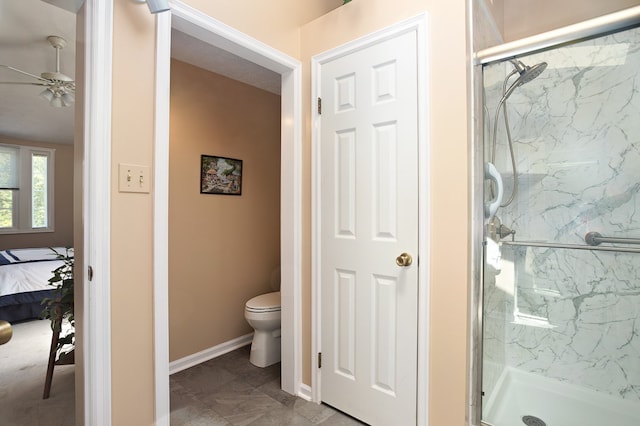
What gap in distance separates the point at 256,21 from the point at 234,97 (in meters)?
1.06

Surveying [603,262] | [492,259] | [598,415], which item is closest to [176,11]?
[492,259]

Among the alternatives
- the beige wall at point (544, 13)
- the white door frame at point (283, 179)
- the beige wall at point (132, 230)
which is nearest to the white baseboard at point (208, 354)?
the white door frame at point (283, 179)

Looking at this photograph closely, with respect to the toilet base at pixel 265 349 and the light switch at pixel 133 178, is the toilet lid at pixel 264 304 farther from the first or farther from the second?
the light switch at pixel 133 178

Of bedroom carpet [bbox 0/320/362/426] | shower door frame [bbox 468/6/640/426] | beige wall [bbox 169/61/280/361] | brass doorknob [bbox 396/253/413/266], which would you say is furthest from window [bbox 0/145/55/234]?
shower door frame [bbox 468/6/640/426]

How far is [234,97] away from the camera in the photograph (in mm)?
2814

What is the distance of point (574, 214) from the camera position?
5.17 feet

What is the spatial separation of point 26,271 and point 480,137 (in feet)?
14.0

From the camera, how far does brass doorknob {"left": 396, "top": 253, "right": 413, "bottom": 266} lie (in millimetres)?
1569

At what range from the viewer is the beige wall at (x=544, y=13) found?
147 centimetres

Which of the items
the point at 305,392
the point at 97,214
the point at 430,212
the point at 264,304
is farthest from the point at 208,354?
the point at 430,212

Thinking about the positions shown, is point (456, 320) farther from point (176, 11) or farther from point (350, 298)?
point (176, 11)

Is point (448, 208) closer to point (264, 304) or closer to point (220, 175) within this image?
point (264, 304)

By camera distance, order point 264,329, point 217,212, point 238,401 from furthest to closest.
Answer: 1. point 217,212
2. point 264,329
3. point 238,401

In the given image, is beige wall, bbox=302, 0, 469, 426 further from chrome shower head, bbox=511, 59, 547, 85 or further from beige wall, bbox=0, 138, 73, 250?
beige wall, bbox=0, 138, 73, 250
